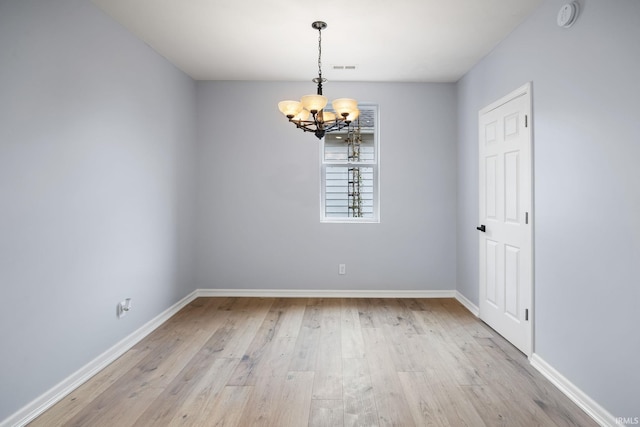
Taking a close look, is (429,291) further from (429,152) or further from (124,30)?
(124,30)

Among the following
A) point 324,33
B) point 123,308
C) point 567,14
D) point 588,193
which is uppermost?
point 324,33

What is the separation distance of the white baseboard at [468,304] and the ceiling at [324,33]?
2.58m

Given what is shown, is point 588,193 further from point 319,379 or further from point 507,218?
point 319,379

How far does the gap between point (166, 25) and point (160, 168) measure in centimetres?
129

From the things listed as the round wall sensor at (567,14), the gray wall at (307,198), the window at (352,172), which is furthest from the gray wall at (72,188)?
the round wall sensor at (567,14)

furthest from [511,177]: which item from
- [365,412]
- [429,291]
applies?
[365,412]

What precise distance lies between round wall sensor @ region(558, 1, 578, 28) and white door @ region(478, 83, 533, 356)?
0.51 m

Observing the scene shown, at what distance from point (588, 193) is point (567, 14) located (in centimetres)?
113

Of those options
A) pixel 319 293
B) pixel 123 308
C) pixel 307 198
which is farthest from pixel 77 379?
pixel 307 198

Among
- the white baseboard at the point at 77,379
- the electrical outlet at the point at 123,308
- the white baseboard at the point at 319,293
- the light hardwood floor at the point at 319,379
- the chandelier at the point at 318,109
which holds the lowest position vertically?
the light hardwood floor at the point at 319,379

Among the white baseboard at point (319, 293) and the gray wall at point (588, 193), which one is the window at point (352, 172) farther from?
the gray wall at point (588, 193)

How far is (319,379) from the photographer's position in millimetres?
2375

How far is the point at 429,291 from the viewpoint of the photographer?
430cm

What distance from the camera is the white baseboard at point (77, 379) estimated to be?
1.91m
